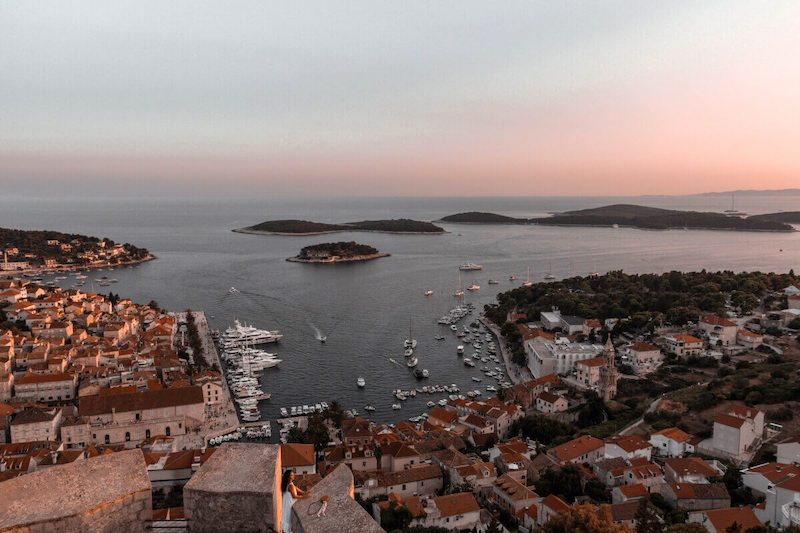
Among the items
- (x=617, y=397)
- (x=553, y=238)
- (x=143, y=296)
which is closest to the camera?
(x=617, y=397)

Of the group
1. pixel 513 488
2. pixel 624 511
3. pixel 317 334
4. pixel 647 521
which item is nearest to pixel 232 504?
pixel 647 521

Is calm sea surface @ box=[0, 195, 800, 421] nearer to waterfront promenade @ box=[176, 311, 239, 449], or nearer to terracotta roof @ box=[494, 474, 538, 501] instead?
waterfront promenade @ box=[176, 311, 239, 449]

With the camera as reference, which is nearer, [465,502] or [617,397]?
[465,502]

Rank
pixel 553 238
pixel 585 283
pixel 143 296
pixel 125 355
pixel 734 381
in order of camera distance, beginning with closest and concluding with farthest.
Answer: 1. pixel 734 381
2. pixel 125 355
3. pixel 585 283
4. pixel 143 296
5. pixel 553 238

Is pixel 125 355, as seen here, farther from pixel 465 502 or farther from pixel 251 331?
pixel 465 502

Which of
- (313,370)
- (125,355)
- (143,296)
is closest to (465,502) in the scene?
(313,370)

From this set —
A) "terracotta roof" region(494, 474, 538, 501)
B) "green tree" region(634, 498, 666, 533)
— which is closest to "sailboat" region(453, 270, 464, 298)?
"terracotta roof" region(494, 474, 538, 501)

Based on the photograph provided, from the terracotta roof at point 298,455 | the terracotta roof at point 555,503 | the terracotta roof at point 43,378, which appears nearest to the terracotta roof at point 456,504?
the terracotta roof at point 555,503
